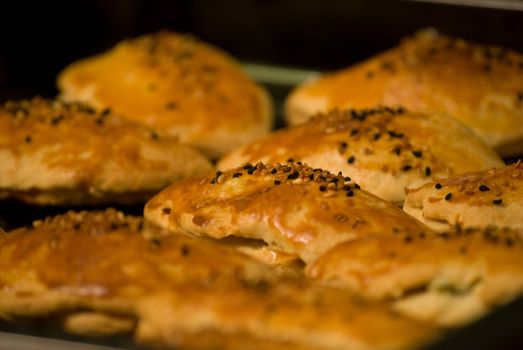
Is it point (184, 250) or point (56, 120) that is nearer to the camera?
point (184, 250)

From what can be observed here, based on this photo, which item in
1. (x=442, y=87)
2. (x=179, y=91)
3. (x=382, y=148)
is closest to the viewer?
(x=382, y=148)

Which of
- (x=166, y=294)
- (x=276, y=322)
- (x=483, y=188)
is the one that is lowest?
(x=276, y=322)

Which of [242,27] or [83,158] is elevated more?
[242,27]

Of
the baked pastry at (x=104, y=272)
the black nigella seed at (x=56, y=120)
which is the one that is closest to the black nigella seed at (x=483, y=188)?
the baked pastry at (x=104, y=272)

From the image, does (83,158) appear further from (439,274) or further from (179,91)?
(439,274)

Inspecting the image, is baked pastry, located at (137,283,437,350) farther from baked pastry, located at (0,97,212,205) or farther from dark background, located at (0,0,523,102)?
dark background, located at (0,0,523,102)

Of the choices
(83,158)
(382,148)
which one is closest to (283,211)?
(382,148)

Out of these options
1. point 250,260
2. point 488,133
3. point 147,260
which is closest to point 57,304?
point 147,260

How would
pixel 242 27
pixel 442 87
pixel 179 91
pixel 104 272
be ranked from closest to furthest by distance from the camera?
pixel 104 272, pixel 442 87, pixel 179 91, pixel 242 27

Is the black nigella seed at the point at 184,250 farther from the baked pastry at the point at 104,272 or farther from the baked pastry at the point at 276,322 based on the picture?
the baked pastry at the point at 276,322
